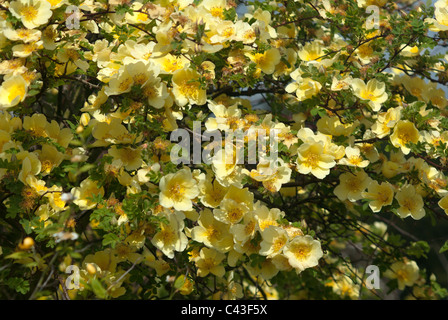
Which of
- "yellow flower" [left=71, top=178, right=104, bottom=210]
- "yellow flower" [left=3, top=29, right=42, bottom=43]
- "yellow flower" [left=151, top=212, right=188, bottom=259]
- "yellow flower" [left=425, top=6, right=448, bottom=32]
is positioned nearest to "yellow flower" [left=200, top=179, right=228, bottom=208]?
"yellow flower" [left=151, top=212, right=188, bottom=259]

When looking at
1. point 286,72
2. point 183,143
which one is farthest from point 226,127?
point 286,72

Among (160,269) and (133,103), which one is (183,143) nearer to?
(133,103)

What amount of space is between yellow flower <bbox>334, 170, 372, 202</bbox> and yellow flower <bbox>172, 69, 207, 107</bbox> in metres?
0.66

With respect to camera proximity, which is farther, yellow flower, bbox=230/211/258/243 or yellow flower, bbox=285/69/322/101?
yellow flower, bbox=285/69/322/101

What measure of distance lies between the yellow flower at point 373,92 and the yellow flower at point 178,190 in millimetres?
717

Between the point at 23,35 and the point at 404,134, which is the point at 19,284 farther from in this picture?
the point at 404,134

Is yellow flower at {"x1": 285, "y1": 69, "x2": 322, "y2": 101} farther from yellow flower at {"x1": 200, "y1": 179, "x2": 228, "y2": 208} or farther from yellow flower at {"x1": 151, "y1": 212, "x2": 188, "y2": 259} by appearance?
yellow flower at {"x1": 151, "y1": 212, "x2": 188, "y2": 259}

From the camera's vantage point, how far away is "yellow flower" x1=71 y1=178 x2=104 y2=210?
158cm

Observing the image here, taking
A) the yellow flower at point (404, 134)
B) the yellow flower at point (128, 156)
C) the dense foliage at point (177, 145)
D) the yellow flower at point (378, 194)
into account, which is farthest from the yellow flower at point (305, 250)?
the yellow flower at point (128, 156)

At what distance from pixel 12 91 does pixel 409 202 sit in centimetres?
Answer: 143

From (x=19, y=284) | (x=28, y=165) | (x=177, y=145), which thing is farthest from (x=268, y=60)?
(x=19, y=284)

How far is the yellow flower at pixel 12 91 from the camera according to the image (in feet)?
5.02

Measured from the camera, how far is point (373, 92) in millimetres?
1826

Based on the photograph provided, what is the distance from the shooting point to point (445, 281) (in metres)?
3.40
